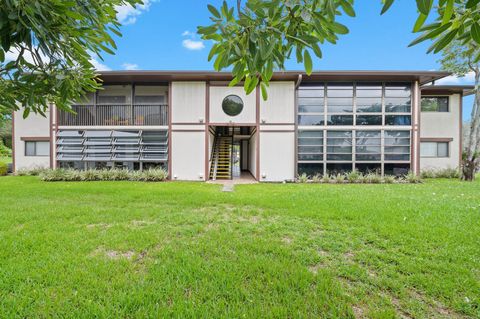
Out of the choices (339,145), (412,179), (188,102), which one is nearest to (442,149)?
(412,179)

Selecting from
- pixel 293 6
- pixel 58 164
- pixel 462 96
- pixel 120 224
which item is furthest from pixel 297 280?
pixel 462 96

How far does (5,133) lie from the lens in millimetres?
28938

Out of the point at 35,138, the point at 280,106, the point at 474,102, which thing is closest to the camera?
the point at 280,106

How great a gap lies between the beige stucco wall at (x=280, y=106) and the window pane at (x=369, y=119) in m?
3.44

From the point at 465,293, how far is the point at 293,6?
123 inches

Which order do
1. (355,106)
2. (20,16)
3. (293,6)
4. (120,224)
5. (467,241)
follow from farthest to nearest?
(355,106) → (120,224) → (467,241) → (293,6) → (20,16)

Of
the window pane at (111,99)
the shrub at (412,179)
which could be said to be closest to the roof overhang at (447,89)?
the shrub at (412,179)

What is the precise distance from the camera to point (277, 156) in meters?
11.6

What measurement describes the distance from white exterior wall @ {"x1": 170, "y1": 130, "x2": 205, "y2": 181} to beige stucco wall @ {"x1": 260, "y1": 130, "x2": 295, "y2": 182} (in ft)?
→ 10.4

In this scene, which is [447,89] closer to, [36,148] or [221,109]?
[221,109]

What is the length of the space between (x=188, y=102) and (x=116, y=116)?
13.2 feet

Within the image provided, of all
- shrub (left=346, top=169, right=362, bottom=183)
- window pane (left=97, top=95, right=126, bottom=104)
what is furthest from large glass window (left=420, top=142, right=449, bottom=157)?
window pane (left=97, top=95, right=126, bottom=104)

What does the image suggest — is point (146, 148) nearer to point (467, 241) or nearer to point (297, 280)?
point (297, 280)

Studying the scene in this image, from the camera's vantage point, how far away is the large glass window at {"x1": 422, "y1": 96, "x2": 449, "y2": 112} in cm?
1355
